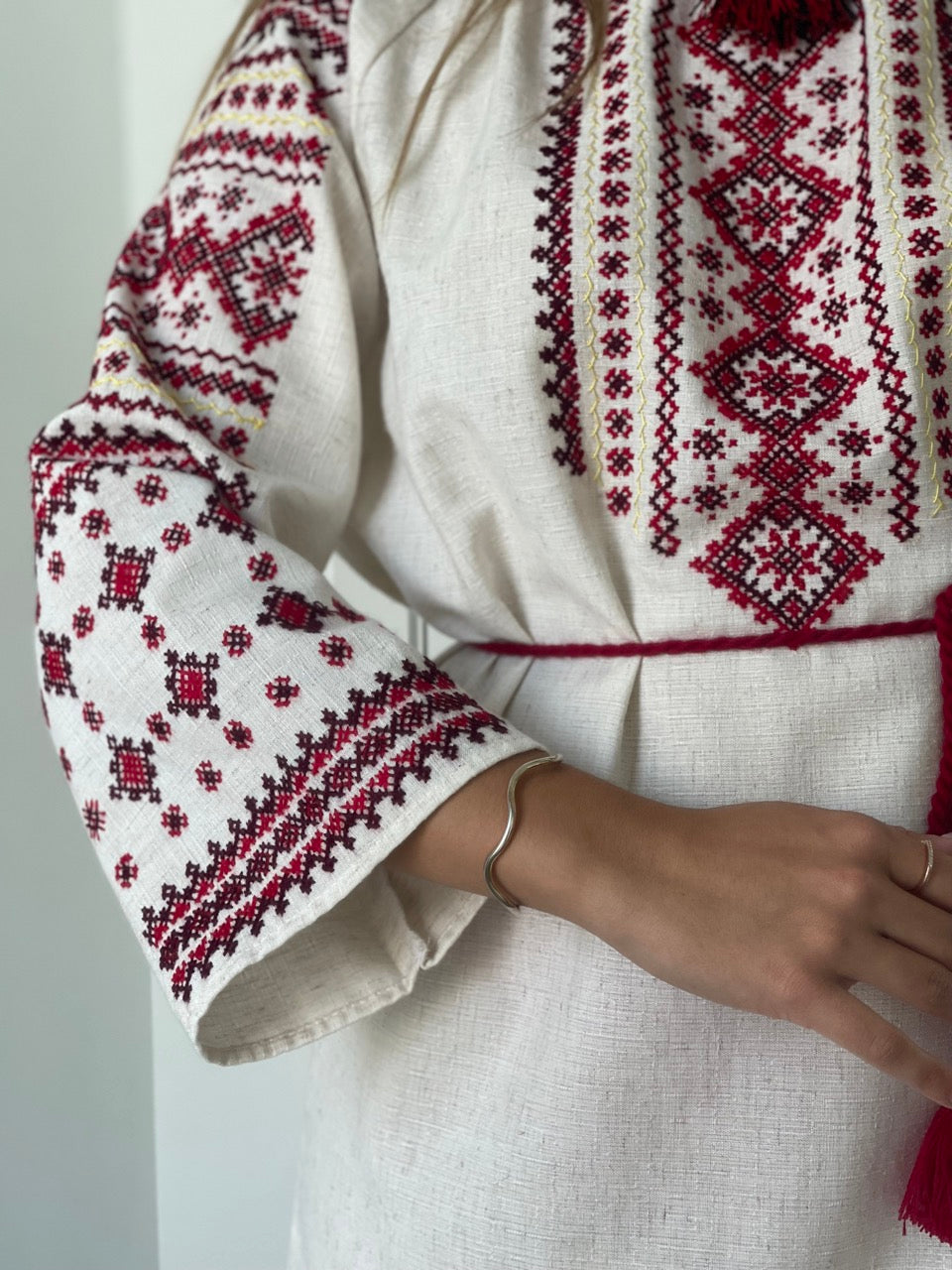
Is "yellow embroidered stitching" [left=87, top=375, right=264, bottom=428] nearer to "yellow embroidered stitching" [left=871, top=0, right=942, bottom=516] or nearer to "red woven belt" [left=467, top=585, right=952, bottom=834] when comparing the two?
"red woven belt" [left=467, top=585, right=952, bottom=834]

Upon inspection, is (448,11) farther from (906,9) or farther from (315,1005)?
(315,1005)

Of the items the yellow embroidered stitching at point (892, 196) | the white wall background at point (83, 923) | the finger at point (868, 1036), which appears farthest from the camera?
the white wall background at point (83, 923)

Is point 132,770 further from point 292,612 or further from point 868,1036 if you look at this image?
point 868,1036

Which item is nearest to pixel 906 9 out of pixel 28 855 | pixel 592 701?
pixel 592 701

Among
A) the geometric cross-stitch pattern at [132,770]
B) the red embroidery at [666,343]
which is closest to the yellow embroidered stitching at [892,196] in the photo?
the red embroidery at [666,343]

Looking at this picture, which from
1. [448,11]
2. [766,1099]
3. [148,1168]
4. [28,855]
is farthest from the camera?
[148,1168]

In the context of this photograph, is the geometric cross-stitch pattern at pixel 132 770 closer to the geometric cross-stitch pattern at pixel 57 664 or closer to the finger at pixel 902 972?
the geometric cross-stitch pattern at pixel 57 664

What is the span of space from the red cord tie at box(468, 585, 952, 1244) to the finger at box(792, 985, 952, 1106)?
0.32 ft

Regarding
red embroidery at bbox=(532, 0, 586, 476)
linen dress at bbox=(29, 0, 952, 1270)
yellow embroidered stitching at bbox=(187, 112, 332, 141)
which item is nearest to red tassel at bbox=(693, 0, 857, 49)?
linen dress at bbox=(29, 0, 952, 1270)

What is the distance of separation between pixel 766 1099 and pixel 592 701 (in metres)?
0.23

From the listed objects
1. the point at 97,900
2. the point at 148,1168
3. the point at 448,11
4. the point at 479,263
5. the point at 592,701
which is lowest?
the point at 148,1168

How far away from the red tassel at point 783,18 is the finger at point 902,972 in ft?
1.69

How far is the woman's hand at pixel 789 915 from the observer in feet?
1.62

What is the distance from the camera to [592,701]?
646mm
